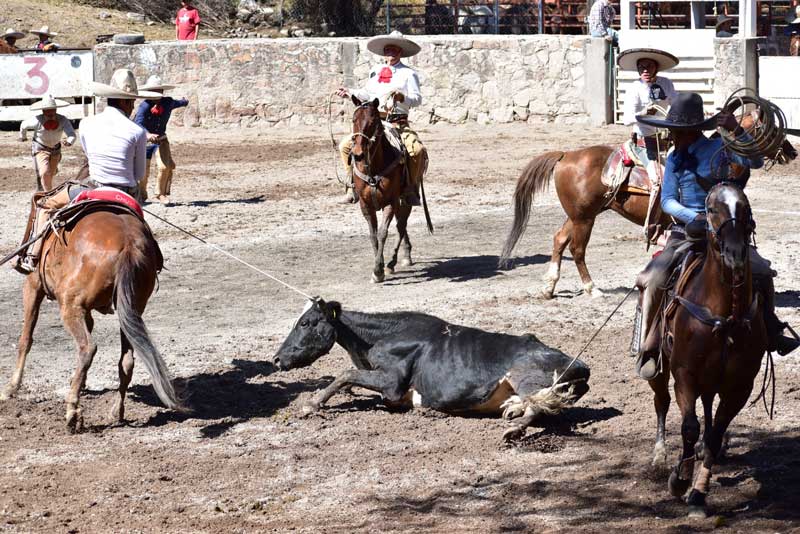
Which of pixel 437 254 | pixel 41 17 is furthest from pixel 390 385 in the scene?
pixel 41 17

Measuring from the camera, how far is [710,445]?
6.49 m

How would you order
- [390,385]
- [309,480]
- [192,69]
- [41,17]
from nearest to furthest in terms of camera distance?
[309,480] < [390,385] < [192,69] < [41,17]

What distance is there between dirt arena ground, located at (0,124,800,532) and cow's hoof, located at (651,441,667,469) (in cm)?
10

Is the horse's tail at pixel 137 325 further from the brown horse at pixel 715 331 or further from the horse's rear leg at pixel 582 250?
the horse's rear leg at pixel 582 250

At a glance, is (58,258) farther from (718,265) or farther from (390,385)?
(718,265)

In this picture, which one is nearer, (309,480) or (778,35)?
(309,480)

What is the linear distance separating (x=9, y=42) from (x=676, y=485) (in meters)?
24.4

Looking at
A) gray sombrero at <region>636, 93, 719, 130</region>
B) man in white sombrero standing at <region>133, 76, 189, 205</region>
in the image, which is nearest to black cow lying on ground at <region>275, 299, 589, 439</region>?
gray sombrero at <region>636, 93, 719, 130</region>

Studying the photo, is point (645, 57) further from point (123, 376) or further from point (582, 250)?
point (123, 376)

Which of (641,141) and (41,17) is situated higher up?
(41,17)

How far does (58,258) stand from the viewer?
8.56m

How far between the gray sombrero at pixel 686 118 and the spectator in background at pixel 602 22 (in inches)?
675

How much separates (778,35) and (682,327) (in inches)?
816

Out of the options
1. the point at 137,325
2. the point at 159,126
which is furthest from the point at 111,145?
the point at 159,126
